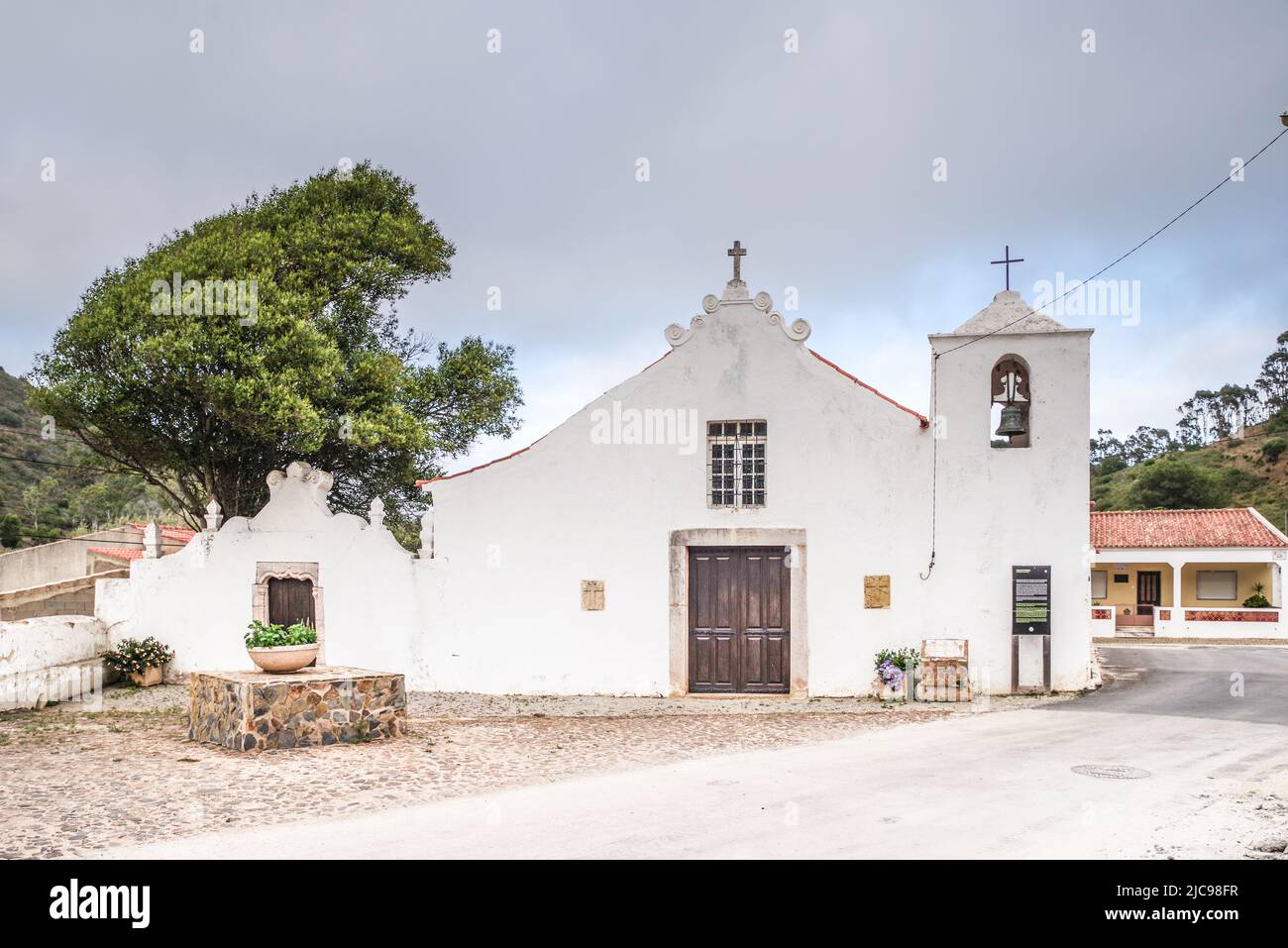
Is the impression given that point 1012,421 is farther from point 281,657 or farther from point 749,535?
point 281,657

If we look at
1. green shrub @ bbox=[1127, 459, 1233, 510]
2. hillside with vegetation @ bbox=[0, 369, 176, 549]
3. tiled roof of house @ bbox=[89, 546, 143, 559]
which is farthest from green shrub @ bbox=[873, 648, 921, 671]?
green shrub @ bbox=[1127, 459, 1233, 510]

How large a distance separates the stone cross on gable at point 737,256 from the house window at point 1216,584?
96.1ft

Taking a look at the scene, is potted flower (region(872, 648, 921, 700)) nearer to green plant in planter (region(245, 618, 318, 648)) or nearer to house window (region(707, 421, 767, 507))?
house window (region(707, 421, 767, 507))

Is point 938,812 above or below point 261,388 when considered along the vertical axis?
below

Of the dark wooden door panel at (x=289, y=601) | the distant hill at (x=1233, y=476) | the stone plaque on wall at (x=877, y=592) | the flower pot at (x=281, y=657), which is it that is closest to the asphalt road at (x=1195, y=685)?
the stone plaque on wall at (x=877, y=592)

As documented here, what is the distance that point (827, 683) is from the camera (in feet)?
46.6

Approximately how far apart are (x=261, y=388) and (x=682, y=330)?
272 inches

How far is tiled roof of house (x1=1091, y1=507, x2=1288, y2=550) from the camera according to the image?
32594 millimetres

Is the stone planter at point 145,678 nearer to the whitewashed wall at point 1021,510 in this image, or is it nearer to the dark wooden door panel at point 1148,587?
the whitewashed wall at point 1021,510

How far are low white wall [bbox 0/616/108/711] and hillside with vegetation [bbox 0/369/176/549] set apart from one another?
19072mm

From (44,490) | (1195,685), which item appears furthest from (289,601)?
(44,490)
